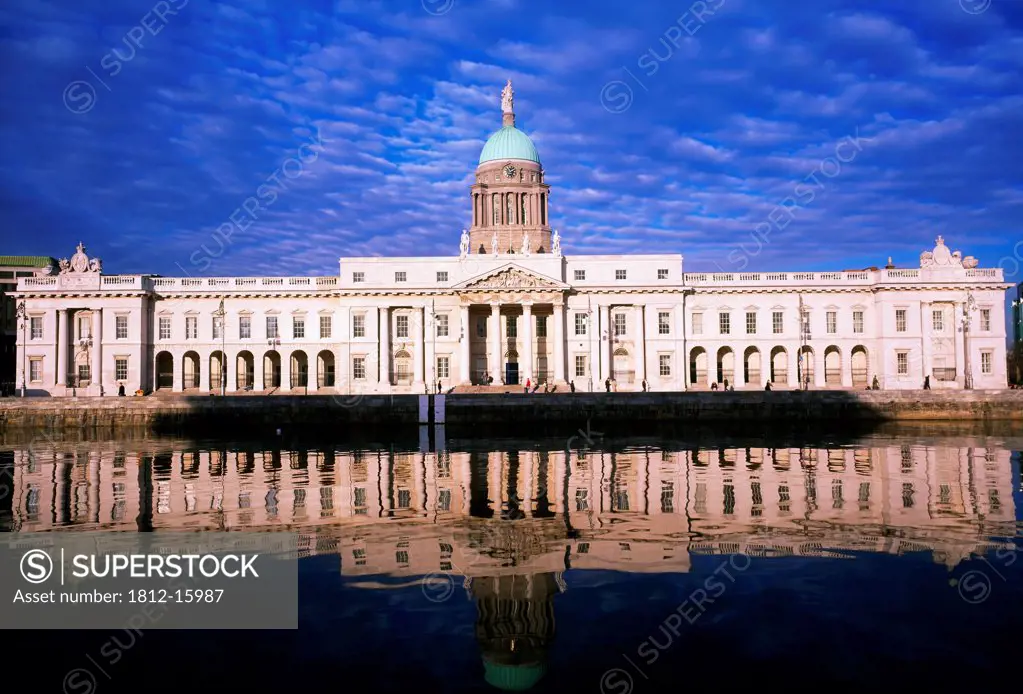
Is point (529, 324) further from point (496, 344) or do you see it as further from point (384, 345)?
point (384, 345)

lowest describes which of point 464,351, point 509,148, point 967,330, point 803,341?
point 464,351

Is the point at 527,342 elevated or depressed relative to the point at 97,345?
depressed

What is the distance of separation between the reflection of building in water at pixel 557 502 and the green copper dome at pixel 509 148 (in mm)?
58311

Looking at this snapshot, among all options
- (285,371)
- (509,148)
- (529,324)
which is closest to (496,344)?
(529,324)

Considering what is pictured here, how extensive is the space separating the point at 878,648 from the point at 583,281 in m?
62.0

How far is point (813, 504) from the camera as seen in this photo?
60.9 ft

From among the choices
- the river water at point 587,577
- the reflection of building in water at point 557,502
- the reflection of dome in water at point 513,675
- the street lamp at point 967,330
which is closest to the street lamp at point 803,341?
the street lamp at point 967,330

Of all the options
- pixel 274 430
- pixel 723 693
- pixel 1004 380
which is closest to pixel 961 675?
pixel 723 693

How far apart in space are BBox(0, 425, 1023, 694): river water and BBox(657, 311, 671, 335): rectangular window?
150 feet

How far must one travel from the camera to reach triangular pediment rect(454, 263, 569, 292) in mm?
68000

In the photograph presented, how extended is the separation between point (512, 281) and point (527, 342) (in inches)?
215

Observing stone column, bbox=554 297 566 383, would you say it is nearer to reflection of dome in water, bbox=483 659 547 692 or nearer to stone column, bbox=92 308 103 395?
stone column, bbox=92 308 103 395

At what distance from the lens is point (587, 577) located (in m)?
12.3

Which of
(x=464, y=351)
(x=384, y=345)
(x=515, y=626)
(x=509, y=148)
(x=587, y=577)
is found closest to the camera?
(x=515, y=626)
